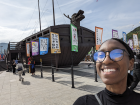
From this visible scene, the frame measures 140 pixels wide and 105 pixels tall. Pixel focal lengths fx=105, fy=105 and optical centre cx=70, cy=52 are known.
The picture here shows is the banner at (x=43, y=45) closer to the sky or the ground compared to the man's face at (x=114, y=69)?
→ closer to the sky

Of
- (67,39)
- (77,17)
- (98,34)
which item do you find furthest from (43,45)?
(98,34)

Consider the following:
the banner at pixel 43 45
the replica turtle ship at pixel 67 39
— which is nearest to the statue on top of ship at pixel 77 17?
the replica turtle ship at pixel 67 39

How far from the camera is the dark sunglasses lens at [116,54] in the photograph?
95cm

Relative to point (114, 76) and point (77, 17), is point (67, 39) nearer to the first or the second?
point (77, 17)

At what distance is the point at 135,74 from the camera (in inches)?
171

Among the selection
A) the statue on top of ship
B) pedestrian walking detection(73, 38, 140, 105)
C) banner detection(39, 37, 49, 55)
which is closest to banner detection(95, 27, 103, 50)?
the statue on top of ship

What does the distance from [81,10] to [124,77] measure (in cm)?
1048

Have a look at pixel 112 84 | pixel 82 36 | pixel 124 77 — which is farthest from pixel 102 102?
pixel 82 36

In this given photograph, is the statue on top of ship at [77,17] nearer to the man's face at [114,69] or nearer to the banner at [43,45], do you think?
the banner at [43,45]

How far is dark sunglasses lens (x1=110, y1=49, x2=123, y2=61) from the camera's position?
95 cm

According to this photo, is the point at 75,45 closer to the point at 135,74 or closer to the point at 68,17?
the point at 135,74

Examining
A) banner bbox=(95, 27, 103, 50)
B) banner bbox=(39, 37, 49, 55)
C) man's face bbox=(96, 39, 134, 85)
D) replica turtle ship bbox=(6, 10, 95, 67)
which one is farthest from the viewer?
replica turtle ship bbox=(6, 10, 95, 67)

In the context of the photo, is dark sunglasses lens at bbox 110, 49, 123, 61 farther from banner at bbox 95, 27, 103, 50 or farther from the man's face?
banner at bbox 95, 27, 103, 50

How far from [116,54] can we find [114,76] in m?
0.20
